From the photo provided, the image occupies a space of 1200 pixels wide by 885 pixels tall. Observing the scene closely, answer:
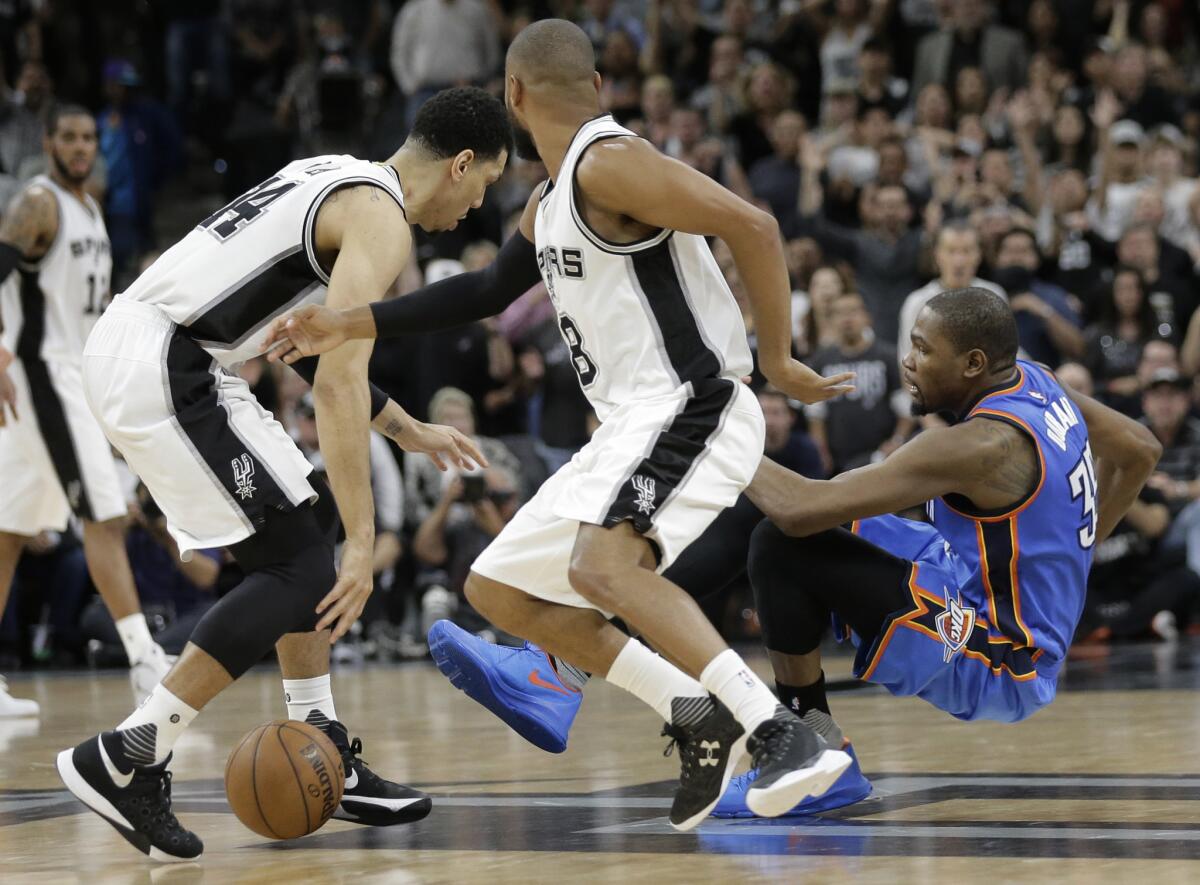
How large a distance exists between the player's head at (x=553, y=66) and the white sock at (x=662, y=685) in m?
1.31

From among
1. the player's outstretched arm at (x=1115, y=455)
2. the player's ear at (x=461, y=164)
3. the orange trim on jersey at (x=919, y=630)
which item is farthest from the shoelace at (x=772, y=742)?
the player's ear at (x=461, y=164)

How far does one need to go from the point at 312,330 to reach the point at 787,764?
145 centimetres

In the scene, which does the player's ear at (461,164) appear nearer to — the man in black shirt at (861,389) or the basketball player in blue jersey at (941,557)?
the basketball player in blue jersey at (941,557)

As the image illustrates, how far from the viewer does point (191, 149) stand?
16.3m

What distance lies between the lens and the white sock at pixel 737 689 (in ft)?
12.3

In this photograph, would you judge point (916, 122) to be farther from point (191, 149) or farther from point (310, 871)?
point (310, 871)

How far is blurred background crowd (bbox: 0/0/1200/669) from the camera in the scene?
10383mm

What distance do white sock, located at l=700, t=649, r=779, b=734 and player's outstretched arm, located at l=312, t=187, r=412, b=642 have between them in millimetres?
835

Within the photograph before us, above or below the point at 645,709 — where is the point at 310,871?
above

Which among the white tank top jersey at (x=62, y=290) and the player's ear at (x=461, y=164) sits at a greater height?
the player's ear at (x=461, y=164)

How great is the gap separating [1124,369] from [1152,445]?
5.83m

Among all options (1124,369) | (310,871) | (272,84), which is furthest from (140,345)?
(272,84)

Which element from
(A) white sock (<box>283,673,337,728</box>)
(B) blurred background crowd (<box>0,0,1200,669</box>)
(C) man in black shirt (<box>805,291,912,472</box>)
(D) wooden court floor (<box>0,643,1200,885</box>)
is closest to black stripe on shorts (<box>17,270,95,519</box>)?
(D) wooden court floor (<box>0,643,1200,885</box>)

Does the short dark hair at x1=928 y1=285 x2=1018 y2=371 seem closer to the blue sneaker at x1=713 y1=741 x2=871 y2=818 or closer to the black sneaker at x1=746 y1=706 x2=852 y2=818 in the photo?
the blue sneaker at x1=713 y1=741 x2=871 y2=818
